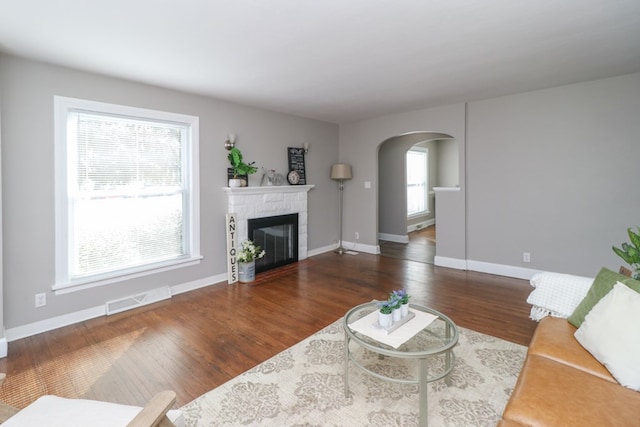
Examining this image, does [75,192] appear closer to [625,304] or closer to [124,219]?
[124,219]

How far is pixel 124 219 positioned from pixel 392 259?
13.2 feet

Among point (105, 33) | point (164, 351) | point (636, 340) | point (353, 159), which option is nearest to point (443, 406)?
point (636, 340)

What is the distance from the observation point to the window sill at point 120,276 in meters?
2.97

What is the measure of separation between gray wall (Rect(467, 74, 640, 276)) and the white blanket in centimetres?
213

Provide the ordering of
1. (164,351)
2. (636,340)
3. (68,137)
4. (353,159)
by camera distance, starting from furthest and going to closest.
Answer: (353,159)
(68,137)
(164,351)
(636,340)

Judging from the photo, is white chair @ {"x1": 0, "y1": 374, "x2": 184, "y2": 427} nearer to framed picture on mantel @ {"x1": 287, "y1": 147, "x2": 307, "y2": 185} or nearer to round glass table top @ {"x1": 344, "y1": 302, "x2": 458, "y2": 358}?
round glass table top @ {"x1": 344, "y1": 302, "x2": 458, "y2": 358}

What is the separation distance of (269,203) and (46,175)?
261cm

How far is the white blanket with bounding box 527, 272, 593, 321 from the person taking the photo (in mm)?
2096

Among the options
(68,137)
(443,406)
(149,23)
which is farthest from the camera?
(68,137)

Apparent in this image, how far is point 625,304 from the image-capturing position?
157 centimetres

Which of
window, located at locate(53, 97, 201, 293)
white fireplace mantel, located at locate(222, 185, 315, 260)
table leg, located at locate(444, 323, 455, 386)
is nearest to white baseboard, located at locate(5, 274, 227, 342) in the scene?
window, located at locate(53, 97, 201, 293)

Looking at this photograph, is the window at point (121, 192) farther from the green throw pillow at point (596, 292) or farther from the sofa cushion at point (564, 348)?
the green throw pillow at point (596, 292)

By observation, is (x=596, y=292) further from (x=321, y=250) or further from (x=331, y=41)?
(x=321, y=250)

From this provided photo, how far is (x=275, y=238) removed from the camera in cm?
491
